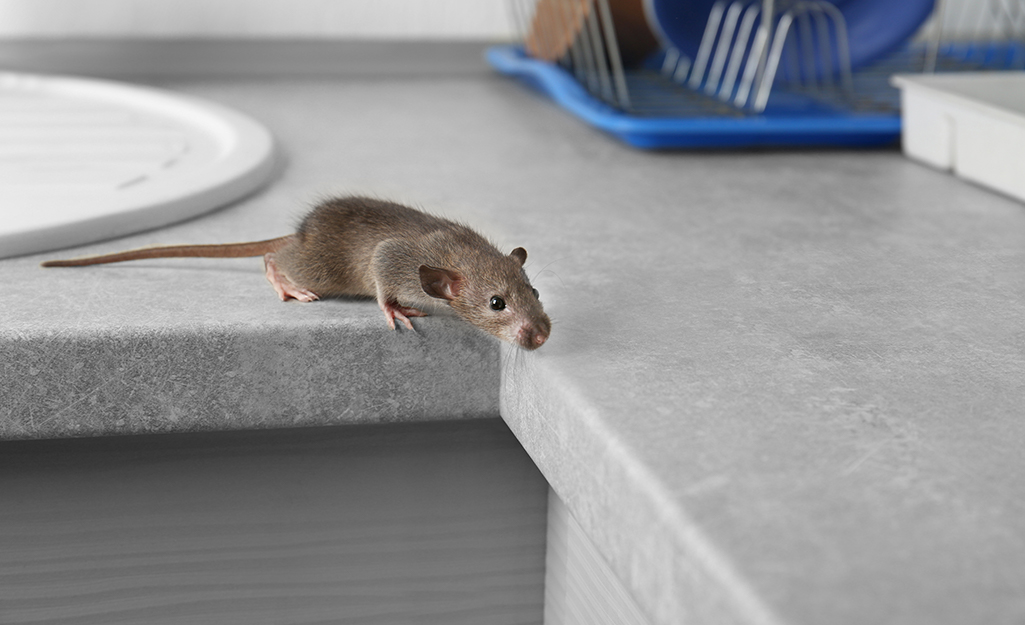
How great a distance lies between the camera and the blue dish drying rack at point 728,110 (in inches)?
52.3

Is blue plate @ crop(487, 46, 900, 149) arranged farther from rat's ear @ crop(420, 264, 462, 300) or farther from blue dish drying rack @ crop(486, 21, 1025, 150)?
rat's ear @ crop(420, 264, 462, 300)

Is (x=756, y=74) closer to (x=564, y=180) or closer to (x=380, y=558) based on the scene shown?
(x=564, y=180)

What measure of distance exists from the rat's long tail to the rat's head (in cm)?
17

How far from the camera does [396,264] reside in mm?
740

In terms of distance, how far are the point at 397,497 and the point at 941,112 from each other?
2.78ft

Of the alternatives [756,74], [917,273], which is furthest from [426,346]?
[756,74]

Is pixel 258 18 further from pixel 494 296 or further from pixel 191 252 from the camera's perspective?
pixel 494 296

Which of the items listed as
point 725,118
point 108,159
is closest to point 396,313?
point 108,159

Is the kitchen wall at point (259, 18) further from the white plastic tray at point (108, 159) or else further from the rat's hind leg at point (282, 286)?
the rat's hind leg at point (282, 286)

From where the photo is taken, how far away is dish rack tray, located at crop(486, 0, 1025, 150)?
1.33m

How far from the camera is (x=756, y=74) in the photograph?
1355mm

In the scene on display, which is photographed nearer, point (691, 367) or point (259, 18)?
point (691, 367)

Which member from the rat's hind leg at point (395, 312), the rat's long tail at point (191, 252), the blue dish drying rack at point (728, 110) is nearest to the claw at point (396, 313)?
the rat's hind leg at point (395, 312)

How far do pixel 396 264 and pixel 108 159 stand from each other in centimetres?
62
